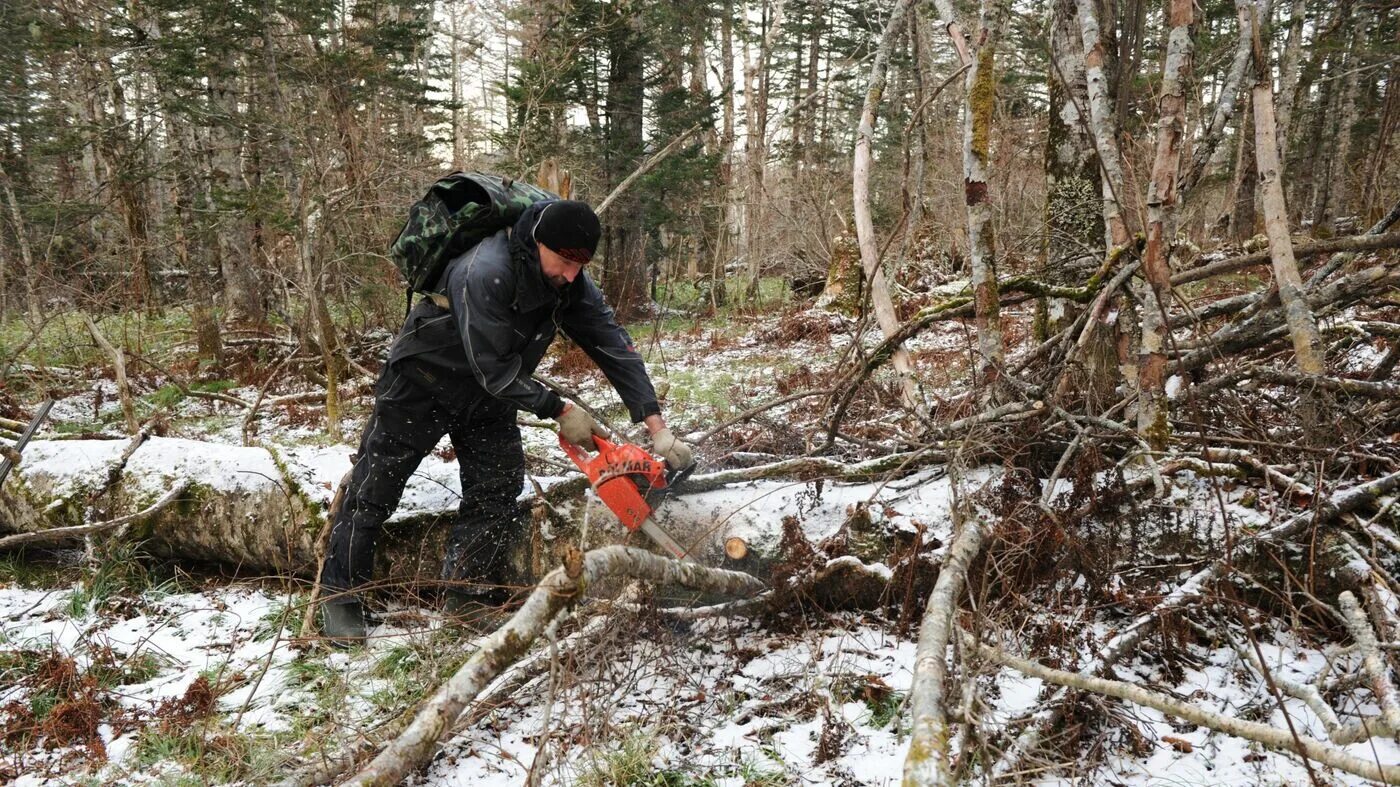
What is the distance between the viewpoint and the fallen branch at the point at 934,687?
1.33 metres

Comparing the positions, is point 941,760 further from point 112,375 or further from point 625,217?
point 625,217

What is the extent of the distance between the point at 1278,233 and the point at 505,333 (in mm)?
3028

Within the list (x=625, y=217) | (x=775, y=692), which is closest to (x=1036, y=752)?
(x=775, y=692)

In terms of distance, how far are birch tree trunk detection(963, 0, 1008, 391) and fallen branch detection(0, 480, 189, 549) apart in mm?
4151

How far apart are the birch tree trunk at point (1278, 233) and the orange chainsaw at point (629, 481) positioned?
251 cm

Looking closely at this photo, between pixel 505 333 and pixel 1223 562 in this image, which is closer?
pixel 1223 562

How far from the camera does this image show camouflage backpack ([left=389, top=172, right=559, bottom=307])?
314 centimetres

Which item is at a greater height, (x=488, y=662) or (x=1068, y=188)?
(x=1068, y=188)

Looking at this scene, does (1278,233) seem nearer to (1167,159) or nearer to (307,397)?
(1167,159)

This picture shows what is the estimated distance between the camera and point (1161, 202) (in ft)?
9.23

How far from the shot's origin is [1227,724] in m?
1.64

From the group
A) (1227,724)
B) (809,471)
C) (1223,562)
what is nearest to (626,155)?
(809,471)

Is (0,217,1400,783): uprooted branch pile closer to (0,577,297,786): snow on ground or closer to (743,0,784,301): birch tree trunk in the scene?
(0,577,297,786): snow on ground

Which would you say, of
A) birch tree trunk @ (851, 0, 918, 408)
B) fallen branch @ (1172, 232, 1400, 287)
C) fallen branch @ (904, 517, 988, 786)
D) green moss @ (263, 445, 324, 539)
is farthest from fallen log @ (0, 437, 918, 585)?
fallen branch @ (1172, 232, 1400, 287)
